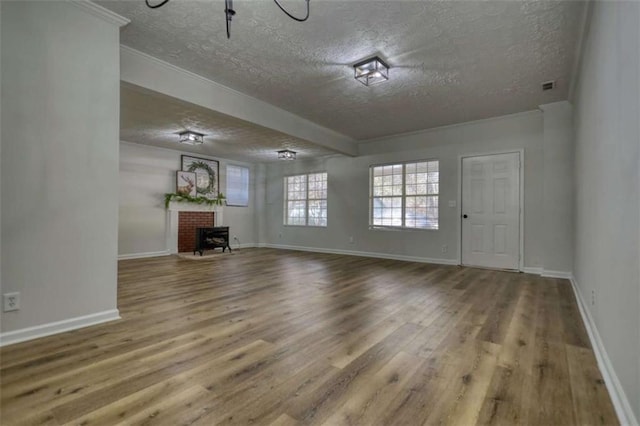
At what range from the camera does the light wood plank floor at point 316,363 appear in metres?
1.41

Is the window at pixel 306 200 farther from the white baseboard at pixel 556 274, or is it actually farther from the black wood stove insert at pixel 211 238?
the white baseboard at pixel 556 274

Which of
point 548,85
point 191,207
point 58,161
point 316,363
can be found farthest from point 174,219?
point 548,85

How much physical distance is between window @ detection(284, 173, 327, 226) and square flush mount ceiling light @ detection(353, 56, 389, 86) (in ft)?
14.2

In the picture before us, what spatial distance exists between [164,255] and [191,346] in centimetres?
532

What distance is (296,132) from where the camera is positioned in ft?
16.4

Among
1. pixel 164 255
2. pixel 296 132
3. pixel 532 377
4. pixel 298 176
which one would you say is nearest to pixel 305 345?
pixel 532 377

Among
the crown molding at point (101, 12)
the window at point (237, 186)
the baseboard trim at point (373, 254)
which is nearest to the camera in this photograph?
the crown molding at point (101, 12)

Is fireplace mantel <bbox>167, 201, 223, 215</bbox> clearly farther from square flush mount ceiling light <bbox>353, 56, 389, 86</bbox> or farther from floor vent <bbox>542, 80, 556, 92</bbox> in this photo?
floor vent <bbox>542, 80, 556, 92</bbox>

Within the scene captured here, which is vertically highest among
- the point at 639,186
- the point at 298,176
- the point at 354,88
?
the point at 354,88

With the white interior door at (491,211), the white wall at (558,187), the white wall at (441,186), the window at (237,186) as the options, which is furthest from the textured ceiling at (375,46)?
the window at (237,186)

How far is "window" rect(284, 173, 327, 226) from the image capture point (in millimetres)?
7691

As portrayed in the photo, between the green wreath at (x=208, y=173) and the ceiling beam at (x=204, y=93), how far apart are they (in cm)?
353

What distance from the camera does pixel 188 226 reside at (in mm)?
7211

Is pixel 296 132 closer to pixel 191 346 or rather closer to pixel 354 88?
pixel 354 88
